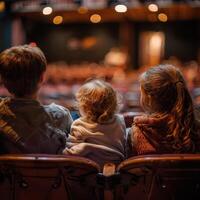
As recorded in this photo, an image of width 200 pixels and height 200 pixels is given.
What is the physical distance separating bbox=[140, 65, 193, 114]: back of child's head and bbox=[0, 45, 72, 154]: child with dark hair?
511 mm

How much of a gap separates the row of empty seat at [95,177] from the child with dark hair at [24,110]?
0.19 m

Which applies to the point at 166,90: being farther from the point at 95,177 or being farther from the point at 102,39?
the point at 102,39

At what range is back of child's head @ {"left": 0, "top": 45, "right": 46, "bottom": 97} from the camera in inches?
83.3

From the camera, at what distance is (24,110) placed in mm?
2146

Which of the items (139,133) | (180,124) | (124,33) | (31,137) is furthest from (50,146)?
(124,33)

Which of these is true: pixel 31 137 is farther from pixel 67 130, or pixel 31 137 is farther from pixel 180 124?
pixel 180 124

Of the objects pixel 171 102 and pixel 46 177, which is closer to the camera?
pixel 46 177

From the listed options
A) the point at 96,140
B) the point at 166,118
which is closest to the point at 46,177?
the point at 96,140

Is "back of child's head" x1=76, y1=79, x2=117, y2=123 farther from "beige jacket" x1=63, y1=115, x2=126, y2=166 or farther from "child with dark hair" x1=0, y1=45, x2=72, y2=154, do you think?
"child with dark hair" x1=0, y1=45, x2=72, y2=154

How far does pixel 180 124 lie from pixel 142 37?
13.6 meters

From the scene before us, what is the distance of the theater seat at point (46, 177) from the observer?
1.90m

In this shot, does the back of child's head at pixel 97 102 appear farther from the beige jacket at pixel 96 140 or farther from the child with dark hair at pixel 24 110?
the child with dark hair at pixel 24 110

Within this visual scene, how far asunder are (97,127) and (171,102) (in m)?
0.40

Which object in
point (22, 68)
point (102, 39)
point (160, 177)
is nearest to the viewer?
point (160, 177)
